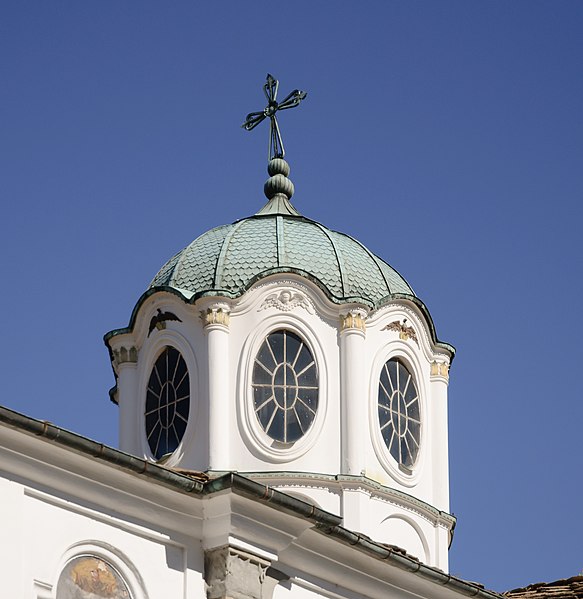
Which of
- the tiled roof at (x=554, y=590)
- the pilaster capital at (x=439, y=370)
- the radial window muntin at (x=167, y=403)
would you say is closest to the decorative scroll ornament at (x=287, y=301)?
the radial window muntin at (x=167, y=403)

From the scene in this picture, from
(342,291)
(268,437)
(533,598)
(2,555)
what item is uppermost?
(342,291)

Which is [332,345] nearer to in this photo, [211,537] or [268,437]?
[268,437]

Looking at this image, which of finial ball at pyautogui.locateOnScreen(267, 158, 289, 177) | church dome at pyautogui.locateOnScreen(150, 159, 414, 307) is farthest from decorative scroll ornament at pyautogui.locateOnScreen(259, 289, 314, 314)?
finial ball at pyautogui.locateOnScreen(267, 158, 289, 177)

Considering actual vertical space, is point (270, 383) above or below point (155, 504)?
above

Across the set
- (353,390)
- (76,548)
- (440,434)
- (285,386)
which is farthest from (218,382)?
(76,548)

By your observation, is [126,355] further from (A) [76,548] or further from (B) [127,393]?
(A) [76,548]

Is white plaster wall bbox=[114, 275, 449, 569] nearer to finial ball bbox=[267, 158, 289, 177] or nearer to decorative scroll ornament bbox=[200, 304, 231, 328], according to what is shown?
decorative scroll ornament bbox=[200, 304, 231, 328]

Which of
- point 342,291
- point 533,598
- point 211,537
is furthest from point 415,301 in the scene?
point 211,537

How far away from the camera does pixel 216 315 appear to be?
28609 mm

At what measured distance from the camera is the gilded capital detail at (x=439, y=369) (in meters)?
30.0

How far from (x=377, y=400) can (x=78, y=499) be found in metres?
8.95

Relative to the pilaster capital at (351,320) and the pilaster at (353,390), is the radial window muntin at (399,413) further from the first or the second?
the pilaster capital at (351,320)

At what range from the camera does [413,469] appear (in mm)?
28953

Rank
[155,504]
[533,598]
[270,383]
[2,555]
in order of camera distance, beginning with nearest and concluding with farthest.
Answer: [2,555], [155,504], [533,598], [270,383]
